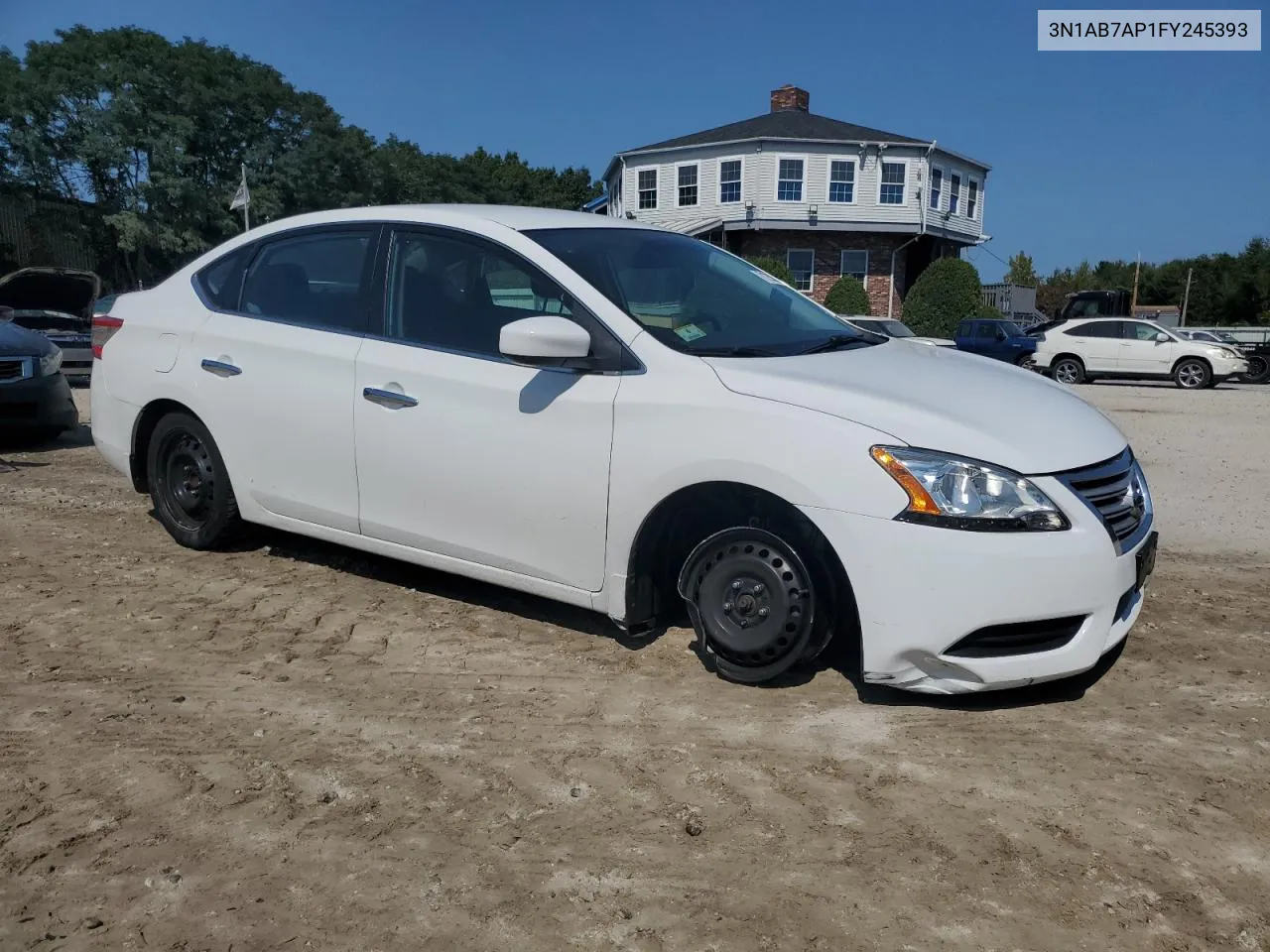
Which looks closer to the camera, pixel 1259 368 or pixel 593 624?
pixel 593 624

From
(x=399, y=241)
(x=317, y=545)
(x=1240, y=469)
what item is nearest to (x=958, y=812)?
(x=399, y=241)

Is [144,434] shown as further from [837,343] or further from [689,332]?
[837,343]

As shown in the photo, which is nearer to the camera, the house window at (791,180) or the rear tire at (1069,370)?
the rear tire at (1069,370)

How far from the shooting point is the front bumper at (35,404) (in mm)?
8703

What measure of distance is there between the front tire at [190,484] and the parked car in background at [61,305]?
31.6 ft

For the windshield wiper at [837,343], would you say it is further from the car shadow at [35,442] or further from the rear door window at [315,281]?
the car shadow at [35,442]

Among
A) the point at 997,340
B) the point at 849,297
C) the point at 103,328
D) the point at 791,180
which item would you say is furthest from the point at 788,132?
the point at 103,328

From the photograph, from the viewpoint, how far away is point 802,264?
133 feet

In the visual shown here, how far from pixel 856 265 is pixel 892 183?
327cm

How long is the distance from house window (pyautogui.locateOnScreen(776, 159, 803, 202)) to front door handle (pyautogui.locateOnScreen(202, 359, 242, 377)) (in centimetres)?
3604

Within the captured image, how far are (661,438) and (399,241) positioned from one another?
170 centimetres

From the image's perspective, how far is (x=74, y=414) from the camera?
929 cm

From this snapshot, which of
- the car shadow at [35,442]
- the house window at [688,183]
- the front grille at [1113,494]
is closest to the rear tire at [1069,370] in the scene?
the car shadow at [35,442]

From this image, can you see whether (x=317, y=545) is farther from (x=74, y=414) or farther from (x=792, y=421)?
(x=74, y=414)
